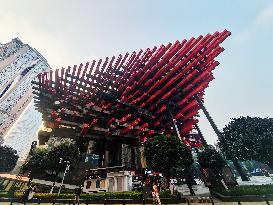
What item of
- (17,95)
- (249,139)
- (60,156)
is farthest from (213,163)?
(17,95)

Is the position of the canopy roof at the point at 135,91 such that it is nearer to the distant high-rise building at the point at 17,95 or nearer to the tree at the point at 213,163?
the tree at the point at 213,163

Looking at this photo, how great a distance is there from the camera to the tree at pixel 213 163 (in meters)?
20.3

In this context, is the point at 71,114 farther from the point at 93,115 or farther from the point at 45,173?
the point at 45,173

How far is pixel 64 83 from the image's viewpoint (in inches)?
1166

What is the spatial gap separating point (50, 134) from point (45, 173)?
13339 millimetres

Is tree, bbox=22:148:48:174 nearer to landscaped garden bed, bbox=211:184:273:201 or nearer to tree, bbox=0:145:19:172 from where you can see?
tree, bbox=0:145:19:172

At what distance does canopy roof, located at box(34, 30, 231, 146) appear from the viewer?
28953mm

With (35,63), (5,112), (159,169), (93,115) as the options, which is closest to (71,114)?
(93,115)

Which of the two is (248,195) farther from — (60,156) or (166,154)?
(60,156)

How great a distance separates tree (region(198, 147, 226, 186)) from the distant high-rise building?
5252 centimetres

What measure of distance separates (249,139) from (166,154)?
690 centimetres

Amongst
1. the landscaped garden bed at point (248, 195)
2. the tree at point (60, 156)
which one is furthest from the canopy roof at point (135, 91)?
the landscaped garden bed at point (248, 195)

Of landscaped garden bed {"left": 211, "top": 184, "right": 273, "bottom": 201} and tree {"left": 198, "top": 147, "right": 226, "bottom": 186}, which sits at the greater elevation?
tree {"left": 198, "top": 147, "right": 226, "bottom": 186}

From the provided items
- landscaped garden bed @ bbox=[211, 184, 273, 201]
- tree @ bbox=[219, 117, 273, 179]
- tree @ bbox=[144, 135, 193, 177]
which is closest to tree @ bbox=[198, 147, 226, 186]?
tree @ bbox=[219, 117, 273, 179]
